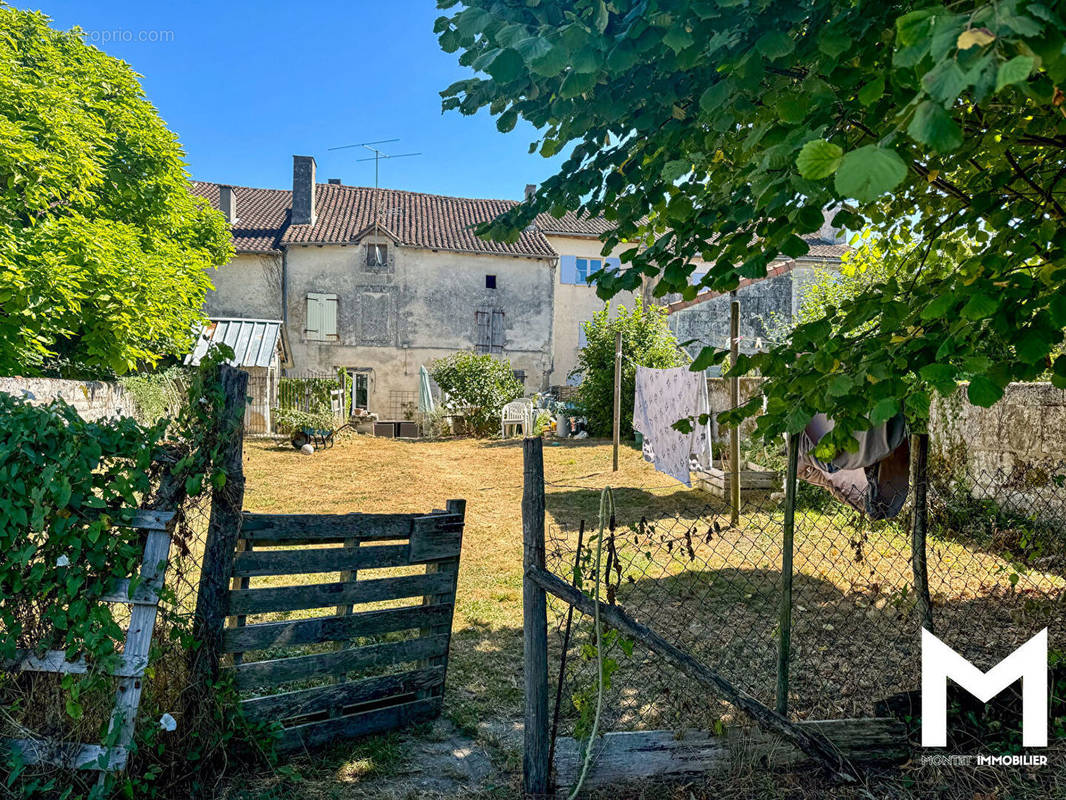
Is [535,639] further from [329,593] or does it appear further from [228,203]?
[228,203]

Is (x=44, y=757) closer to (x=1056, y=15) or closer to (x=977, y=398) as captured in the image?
(x=977, y=398)

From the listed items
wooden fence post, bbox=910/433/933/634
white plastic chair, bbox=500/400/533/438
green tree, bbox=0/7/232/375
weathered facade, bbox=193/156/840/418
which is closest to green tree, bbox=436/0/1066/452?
wooden fence post, bbox=910/433/933/634

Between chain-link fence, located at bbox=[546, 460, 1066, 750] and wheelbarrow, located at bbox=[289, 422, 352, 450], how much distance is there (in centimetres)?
944

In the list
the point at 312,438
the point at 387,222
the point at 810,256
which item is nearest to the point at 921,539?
the point at 312,438

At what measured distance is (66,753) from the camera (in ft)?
8.12

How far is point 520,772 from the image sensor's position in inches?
118

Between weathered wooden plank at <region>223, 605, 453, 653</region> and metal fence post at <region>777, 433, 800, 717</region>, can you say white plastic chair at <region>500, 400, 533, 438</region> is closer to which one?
weathered wooden plank at <region>223, 605, 453, 653</region>

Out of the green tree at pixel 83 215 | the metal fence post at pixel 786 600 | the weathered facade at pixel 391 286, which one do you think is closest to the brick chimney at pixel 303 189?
the weathered facade at pixel 391 286

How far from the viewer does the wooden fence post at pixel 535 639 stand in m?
2.74

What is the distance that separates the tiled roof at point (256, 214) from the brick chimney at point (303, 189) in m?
0.96

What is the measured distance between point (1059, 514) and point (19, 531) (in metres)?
8.12

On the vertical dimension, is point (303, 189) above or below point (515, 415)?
above

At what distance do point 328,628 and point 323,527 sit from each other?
487mm

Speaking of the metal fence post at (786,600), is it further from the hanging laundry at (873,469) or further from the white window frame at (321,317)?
the white window frame at (321,317)
